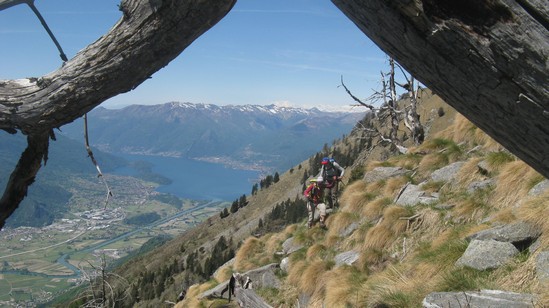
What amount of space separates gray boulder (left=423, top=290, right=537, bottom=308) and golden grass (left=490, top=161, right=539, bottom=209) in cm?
371

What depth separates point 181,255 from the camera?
4461 inches

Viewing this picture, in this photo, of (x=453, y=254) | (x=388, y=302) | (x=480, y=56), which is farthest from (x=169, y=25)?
(x=453, y=254)

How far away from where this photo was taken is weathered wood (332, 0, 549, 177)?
1.44 m

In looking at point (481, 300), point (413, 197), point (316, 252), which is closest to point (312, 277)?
point (316, 252)

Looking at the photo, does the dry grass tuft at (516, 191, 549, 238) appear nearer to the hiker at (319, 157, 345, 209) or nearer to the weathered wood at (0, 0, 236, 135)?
the weathered wood at (0, 0, 236, 135)

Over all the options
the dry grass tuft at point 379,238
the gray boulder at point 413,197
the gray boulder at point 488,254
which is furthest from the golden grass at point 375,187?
the gray boulder at point 488,254

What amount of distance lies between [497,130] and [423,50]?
50 centimetres

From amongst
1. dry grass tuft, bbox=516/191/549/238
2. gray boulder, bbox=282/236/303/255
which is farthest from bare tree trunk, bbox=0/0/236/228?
gray boulder, bbox=282/236/303/255

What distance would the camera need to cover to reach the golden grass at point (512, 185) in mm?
7766

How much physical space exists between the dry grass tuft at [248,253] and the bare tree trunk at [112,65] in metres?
14.2

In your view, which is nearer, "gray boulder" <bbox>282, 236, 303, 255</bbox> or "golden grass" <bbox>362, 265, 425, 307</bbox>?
"golden grass" <bbox>362, 265, 425, 307</bbox>

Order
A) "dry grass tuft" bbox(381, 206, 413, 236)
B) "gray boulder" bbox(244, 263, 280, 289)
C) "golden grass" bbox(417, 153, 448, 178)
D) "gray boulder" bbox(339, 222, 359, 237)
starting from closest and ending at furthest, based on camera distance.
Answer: "dry grass tuft" bbox(381, 206, 413, 236)
"gray boulder" bbox(244, 263, 280, 289)
"gray boulder" bbox(339, 222, 359, 237)
"golden grass" bbox(417, 153, 448, 178)

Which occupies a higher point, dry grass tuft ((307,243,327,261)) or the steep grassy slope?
the steep grassy slope

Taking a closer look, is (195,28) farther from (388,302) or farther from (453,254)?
(453,254)
